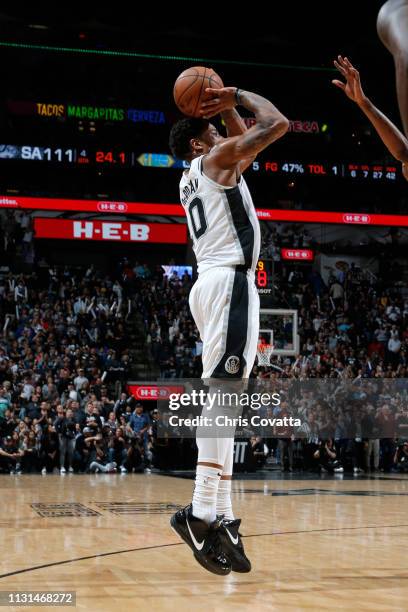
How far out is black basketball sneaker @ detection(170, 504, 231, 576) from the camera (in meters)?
4.39

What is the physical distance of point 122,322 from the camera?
886 inches

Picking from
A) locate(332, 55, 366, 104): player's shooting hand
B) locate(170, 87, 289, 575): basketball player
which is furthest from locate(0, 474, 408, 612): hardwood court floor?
locate(332, 55, 366, 104): player's shooting hand

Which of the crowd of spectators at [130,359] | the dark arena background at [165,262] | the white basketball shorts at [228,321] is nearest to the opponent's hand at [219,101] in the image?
the white basketball shorts at [228,321]

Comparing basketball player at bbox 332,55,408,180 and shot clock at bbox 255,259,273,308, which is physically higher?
shot clock at bbox 255,259,273,308

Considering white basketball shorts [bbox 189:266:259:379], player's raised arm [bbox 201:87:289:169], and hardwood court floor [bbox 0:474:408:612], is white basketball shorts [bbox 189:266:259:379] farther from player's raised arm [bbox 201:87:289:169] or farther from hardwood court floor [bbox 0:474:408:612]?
hardwood court floor [bbox 0:474:408:612]

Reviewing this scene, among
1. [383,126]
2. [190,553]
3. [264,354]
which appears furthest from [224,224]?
[264,354]

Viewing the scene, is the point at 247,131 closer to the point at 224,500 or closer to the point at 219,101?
the point at 219,101

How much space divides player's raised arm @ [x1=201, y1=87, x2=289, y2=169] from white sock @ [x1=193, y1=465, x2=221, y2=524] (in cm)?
174

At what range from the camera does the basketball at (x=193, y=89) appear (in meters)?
4.69

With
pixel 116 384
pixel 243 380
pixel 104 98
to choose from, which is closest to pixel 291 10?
pixel 104 98

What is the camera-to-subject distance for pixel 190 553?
5867mm

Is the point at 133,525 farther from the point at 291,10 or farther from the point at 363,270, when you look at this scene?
the point at 363,270

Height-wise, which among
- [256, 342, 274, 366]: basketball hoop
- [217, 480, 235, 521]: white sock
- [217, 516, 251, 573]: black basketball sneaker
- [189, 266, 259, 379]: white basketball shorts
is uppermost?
[256, 342, 274, 366]: basketball hoop

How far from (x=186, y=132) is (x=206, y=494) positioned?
2.13 m
